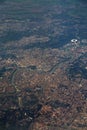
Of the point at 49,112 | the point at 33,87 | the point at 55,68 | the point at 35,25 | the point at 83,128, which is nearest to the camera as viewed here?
the point at 83,128

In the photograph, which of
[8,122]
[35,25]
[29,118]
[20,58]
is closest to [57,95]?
[29,118]

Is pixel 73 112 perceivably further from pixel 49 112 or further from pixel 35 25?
pixel 35 25

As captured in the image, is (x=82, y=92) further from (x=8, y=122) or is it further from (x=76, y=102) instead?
(x=8, y=122)

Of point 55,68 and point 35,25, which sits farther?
point 35,25

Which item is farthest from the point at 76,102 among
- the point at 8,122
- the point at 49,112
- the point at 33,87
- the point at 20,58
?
the point at 20,58

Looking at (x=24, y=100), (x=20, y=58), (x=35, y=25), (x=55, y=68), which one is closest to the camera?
(x=24, y=100)

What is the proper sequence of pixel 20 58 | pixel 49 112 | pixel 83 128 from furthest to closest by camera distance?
pixel 20 58, pixel 49 112, pixel 83 128
